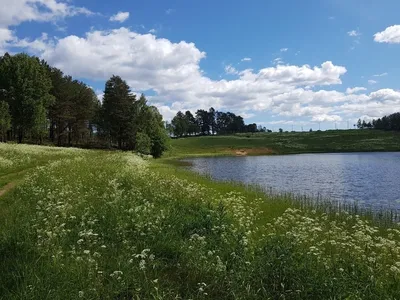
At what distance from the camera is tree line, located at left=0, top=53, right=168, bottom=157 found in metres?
68.6

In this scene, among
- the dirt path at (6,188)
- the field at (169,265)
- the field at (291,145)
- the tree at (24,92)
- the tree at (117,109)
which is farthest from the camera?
the field at (291,145)

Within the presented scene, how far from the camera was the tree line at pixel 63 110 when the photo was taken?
6862cm

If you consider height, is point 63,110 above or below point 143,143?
above

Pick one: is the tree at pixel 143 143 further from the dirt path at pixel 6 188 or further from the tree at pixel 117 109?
the dirt path at pixel 6 188

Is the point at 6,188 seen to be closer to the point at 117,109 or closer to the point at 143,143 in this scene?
the point at 143,143

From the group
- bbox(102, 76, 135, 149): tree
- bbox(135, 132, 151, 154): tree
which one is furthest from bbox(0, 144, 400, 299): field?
bbox(102, 76, 135, 149): tree

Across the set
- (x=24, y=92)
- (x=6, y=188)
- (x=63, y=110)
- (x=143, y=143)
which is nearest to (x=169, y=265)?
(x=6, y=188)

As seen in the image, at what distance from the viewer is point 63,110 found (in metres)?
85.4

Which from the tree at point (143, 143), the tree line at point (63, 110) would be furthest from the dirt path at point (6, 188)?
the tree at point (143, 143)

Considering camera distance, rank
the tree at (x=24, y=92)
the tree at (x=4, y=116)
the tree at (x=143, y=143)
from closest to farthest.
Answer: the tree at (x=4, y=116) → the tree at (x=24, y=92) → the tree at (x=143, y=143)

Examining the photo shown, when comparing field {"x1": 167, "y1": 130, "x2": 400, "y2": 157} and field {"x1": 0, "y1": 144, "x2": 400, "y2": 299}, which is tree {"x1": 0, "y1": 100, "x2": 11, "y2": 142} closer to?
field {"x1": 0, "y1": 144, "x2": 400, "y2": 299}

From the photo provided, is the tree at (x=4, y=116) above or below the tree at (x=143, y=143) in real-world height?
above

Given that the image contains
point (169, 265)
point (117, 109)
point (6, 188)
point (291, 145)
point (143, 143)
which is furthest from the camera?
point (291, 145)

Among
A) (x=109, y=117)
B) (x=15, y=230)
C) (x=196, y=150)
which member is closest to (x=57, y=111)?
(x=109, y=117)
